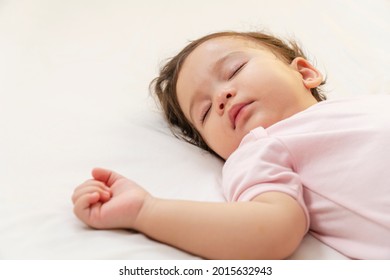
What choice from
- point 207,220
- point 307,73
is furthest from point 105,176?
point 307,73

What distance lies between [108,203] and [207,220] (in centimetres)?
15

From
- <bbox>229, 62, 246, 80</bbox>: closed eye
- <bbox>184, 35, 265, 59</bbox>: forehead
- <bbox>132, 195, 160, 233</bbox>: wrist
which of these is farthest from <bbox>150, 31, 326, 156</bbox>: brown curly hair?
<bbox>132, 195, 160, 233</bbox>: wrist

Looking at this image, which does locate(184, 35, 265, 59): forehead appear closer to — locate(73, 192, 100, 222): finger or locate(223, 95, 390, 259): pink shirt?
locate(223, 95, 390, 259): pink shirt

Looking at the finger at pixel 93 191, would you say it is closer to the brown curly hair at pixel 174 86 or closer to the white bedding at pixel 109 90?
the white bedding at pixel 109 90

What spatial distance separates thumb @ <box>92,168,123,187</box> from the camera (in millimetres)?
851

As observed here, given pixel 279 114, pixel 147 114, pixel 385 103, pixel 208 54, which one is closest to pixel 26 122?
pixel 147 114

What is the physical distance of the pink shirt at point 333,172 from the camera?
803 mm

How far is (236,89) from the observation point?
102 centimetres

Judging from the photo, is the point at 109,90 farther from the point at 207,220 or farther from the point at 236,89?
the point at 207,220

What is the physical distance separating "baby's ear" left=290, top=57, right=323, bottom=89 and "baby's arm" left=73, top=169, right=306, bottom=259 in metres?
0.39

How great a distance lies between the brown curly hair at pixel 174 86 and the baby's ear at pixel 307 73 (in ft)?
0.07

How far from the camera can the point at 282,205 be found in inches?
30.9

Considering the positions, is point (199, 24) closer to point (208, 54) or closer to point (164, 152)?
point (208, 54)
